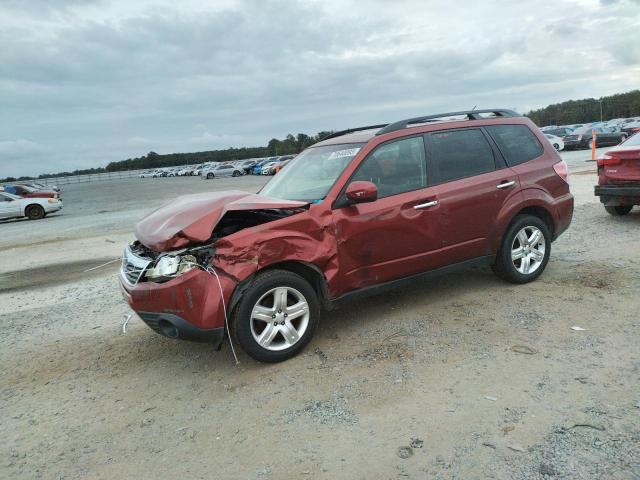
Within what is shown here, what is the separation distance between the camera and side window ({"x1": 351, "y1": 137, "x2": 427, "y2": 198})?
4652 millimetres

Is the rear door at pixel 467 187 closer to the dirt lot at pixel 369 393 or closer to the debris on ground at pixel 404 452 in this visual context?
the dirt lot at pixel 369 393

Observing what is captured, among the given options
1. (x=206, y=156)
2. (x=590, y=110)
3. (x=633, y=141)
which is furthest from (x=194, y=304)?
(x=206, y=156)

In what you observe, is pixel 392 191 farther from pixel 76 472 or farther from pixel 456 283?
pixel 76 472

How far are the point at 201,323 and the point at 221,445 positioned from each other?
940 mm

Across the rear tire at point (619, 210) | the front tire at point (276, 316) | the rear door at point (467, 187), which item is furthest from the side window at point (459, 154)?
the rear tire at point (619, 210)

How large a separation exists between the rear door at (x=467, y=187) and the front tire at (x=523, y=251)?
23 cm

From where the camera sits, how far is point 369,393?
3.53m

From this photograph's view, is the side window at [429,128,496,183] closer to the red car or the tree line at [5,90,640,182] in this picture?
the red car

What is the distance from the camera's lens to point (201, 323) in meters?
3.74

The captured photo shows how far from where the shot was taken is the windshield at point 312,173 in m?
4.70

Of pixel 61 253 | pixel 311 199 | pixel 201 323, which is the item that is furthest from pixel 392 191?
pixel 61 253

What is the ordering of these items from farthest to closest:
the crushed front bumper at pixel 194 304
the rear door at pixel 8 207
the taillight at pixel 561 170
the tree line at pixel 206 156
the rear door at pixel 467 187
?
the tree line at pixel 206 156 → the rear door at pixel 8 207 → the taillight at pixel 561 170 → the rear door at pixel 467 187 → the crushed front bumper at pixel 194 304

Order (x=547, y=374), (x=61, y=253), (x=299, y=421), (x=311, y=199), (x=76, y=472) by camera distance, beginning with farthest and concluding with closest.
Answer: (x=61, y=253) → (x=311, y=199) → (x=547, y=374) → (x=299, y=421) → (x=76, y=472)

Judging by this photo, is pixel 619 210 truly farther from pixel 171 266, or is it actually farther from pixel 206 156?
pixel 206 156
